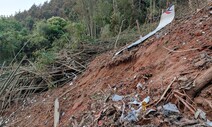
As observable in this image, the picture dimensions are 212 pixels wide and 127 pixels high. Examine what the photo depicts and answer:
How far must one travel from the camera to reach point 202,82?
8.49 feet

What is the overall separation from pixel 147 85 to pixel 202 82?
87 cm

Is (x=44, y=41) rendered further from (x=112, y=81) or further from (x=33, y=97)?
(x=112, y=81)

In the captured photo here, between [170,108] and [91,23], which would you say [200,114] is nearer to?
[170,108]

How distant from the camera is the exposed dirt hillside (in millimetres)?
2604

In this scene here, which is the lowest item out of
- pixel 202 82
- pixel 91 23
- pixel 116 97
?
pixel 91 23

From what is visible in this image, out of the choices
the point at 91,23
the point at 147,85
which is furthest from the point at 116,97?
the point at 91,23

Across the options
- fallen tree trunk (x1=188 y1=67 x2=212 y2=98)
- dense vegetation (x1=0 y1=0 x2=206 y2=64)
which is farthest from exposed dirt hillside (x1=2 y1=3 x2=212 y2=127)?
dense vegetation (x1=0 y1=0 x2=206 y2=64)

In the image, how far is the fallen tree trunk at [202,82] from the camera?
257 cm

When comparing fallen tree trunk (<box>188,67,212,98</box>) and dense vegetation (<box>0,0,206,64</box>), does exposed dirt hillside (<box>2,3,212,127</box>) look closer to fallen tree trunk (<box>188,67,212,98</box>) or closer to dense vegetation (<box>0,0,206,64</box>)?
fallen tree trunk (<box>188,67,212,98</box>)

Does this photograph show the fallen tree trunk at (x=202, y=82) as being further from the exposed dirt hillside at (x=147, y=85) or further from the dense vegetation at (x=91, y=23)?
the dense vegetation at (x=91, y=23)

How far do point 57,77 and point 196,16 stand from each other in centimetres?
329

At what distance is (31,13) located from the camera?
2942 cm

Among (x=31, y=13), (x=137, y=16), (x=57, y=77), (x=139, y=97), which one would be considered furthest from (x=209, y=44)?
(x=31, y=13)

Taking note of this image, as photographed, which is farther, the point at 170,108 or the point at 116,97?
the point at 116,97
